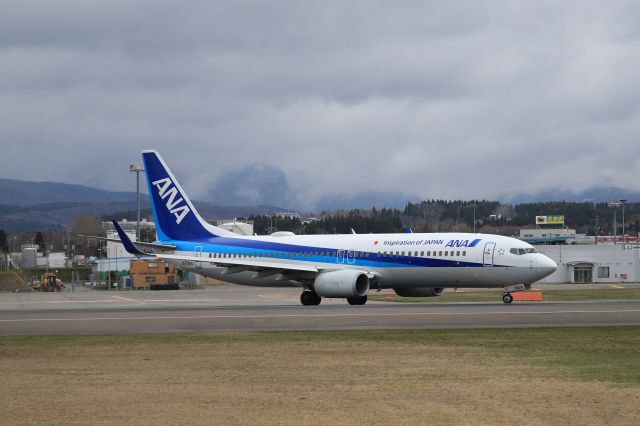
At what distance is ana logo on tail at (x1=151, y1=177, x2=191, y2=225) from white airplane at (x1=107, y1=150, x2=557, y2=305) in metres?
0.06

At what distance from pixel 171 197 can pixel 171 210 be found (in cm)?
83

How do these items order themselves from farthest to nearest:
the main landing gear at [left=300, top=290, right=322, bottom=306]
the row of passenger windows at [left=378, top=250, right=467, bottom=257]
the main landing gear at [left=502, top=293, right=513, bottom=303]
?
1. the main landing gear at [left=300, top=290, right=322, bottom=306]
2. the row of passenger windows at [left=378, top=250, right=467, bottom=257]
3. the main landing gear at [left=502, top=293, right=513, bottom=303]

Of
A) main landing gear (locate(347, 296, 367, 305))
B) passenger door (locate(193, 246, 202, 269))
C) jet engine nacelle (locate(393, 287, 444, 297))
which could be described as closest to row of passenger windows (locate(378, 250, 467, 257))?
main landing gear (locate(347, 296, 367, 305))

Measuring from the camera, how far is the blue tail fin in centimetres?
6134

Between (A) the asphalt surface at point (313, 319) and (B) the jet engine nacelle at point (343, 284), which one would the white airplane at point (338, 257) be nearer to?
(B) the jet engine nacelle at point (343, 284)

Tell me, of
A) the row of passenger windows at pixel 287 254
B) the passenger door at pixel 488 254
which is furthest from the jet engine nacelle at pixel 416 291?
the passenger door at pixel 488 254

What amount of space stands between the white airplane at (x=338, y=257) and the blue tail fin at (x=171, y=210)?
2.3 inches

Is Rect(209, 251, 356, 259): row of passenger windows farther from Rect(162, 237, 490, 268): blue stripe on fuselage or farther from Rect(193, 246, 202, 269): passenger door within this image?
Rect(193, 246, 202, 269): passenger door

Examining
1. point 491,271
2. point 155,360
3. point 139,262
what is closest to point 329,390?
point 155,360

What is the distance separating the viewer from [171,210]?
61.5 meters

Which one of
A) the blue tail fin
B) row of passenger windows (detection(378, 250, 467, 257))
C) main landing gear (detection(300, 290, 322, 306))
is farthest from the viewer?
the blue tail fin

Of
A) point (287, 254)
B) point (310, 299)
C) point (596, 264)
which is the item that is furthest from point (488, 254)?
point (596, 264)

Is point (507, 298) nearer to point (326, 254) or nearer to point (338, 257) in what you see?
point (338, 257)

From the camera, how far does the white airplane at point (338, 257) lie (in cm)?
5231
